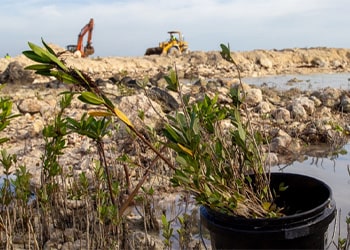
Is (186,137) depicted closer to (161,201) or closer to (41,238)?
(41,238)

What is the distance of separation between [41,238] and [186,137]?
140 centimetres

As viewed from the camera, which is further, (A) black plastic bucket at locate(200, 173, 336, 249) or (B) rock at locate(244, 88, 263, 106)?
(B) rock at locate(244, 88, 263, 106)

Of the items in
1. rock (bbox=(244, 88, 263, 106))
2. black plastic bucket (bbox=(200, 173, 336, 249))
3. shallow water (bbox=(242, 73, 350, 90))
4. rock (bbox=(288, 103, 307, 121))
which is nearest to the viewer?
black plastic bucket (bbox=(200, 173, 336, 249))

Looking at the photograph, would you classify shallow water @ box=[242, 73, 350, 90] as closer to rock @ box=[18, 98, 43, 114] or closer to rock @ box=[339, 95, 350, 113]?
rock @ box=[339, 95, 350, 113]

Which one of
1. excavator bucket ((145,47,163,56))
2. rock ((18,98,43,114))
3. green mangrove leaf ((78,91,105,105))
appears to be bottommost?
rock ((18,98,43,114))

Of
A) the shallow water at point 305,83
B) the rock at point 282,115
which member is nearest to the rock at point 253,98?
the rock at point 282,115

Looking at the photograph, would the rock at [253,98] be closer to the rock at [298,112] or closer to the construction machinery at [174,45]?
the rock at [298,112]

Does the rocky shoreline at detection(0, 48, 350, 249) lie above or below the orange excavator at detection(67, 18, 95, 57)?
below

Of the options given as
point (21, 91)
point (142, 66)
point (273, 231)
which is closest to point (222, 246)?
point (273, 231)

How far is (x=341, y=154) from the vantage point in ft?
15.8

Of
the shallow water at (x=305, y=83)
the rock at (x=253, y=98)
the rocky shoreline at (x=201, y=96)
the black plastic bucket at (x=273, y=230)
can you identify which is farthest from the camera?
the shallow water at (x=305, y=83)

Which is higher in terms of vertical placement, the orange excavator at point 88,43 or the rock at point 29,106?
the orange excavator at point 88,43

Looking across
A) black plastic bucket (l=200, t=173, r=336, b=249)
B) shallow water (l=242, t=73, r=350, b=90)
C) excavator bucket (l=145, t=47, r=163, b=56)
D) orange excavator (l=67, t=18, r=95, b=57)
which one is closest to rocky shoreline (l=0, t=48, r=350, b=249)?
black plastic bucket (l=200, t=173, r=336, b=249)

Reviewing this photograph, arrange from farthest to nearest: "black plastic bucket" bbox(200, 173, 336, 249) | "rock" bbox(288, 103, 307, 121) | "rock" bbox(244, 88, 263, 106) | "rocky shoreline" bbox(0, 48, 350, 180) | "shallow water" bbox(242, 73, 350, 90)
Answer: "shallow water" bbox(242, 73, 350, 90) < "rock" bbox(244, 88, 263, 106) < "rock" bbox(288, 103, 307, 121) < "rocky shoreline" bbox(0, 48, 350, 180) < "black plastic bucket" bbox(200, 173, 336, 249)
